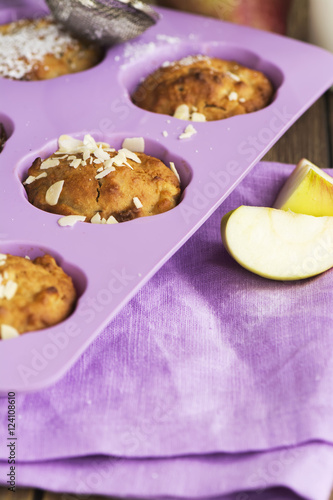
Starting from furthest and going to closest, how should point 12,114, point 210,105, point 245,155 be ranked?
point 210,105
point 12,114
point 245,155

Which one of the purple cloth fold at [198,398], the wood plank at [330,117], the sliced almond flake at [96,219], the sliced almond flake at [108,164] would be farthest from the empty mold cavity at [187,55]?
the purple cloth fold at [198,398]

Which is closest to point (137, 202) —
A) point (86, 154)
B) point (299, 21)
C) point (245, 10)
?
point (86, 154)

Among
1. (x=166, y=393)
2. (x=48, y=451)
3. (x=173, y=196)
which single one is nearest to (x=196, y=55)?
(x=173, y=196)

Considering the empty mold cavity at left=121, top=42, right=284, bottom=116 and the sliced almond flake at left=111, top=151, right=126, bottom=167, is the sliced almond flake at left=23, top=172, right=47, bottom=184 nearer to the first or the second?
the sliced almond flake at left=111, top=151, right=126, bottom=167

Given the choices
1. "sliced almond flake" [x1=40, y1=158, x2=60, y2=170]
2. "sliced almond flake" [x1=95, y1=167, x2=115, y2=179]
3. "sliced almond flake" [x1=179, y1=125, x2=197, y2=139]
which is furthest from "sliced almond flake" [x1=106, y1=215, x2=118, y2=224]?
"sliced almond flake" [x1=179, y1=125, x2=197, y2=139]

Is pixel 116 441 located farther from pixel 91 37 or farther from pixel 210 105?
pixel 91 37

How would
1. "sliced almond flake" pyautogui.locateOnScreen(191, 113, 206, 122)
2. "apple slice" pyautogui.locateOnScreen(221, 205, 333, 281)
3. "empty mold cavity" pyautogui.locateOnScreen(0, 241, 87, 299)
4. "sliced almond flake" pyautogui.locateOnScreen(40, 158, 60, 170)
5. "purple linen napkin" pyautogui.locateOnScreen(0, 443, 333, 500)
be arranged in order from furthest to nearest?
"sliced almond flake" pyautogui.locateOnScreen(191, 113, 206, 122) < "sliced almond flake" pyautogui.locateOnScreen(40, 158, 60, 170) < "apple slice" pyautogui.locateOnScreen(221, 205, 333, 281) < "empty mold cavity" pyautogui.locateOnScreen(0, 241, 87, 299) < "purple linen napkin" pyautogui.locateOnScreen(0, 443, 333, 500)
